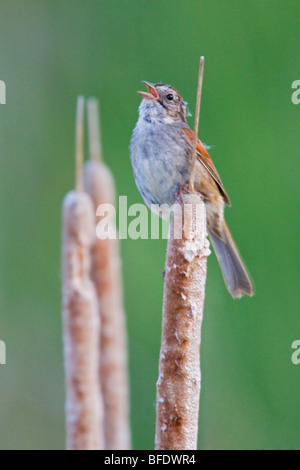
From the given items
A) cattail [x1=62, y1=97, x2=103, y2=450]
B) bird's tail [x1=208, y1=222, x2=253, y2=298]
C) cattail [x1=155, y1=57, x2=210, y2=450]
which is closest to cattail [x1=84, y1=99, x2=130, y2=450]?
cattail [x1=62, y1=97, x2=103, y2=450]

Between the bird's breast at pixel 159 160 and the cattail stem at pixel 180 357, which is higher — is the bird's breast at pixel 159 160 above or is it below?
above

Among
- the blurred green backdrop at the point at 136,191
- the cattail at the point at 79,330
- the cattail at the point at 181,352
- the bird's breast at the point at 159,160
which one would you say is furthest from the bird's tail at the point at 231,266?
the cattail at the point at 181,352

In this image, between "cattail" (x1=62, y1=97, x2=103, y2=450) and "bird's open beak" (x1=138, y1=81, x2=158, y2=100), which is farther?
"bird's open beak" (x1=138, y1=81, x2=158, y2=100)

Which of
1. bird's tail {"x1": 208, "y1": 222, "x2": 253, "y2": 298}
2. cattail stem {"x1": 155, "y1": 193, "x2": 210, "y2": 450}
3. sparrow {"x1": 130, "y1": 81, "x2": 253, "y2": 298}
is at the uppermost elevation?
sparrow {"x1": 130, "y1": 81, "x2": 253, "y2": 298}

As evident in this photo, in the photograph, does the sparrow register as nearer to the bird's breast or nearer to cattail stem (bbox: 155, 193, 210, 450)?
the bird's breast

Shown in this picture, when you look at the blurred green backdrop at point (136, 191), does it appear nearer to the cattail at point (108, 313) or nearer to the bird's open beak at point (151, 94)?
the bird's open beak at point (151, 94)

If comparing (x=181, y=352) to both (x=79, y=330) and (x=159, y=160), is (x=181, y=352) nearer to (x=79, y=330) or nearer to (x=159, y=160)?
(x=79, y=330)

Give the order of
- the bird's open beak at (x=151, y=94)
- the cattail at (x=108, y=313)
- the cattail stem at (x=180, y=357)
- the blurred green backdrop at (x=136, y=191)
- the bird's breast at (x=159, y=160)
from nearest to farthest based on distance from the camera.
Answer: the cattail stem at (x=180, y=357)
the cattail at (x=108, y=313)
the bird's breast at (x=159, y=160)
the bird's open beak at (x=151, y=94)
the blurred green backdrop at (x=136, y=191)
